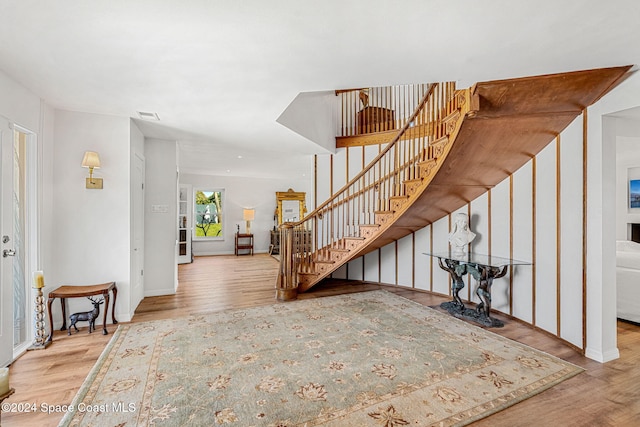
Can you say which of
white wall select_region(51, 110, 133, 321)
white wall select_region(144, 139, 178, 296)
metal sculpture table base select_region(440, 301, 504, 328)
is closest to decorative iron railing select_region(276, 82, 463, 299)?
metal sculpture table base select_region(440, 301, 504, 328)

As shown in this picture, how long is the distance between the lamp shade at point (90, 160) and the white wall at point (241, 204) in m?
5.67

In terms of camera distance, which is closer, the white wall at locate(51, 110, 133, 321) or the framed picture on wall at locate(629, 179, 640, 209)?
the white wall at locate(51, 110, 133, 321)

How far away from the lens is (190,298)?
14.6 ft

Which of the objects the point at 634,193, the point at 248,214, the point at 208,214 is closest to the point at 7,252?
the point at 248,214

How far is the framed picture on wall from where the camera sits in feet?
19.1

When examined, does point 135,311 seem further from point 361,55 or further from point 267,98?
point 361,55

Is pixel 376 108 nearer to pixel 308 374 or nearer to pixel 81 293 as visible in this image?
pixel 308 374

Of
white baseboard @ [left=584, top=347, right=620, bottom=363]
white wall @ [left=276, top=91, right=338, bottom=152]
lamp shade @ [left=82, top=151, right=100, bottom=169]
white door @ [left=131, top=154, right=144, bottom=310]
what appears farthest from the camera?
white wall @ [left=276, top=91, right=338, bottom=152]

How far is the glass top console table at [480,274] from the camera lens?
3359mm

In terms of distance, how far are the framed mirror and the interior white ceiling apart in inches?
266

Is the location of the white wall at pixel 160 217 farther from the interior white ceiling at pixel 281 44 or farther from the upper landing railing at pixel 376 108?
the upper landing railing at pixel 376 108

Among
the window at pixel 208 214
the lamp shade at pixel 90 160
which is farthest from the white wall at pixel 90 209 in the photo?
the window at pixel 208 214

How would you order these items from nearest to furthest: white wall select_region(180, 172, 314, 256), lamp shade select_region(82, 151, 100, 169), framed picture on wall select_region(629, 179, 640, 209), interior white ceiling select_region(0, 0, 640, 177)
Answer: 1. interior white ceiling select_region(0, 0, 640, 177)
2. lamp shade select_region(82, 151, 100, 169)
3. framed picture on wall select_region(629, 179, 640, 209)
4. white wall select_region(180, 172, 314, 256)

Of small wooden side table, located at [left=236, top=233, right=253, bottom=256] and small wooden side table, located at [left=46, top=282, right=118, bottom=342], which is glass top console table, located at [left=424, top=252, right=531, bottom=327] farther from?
small wooden side table, located at [left=236, top=233, right=253, bottom=256]
